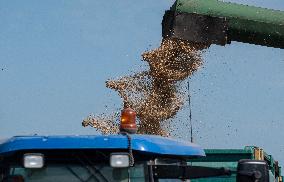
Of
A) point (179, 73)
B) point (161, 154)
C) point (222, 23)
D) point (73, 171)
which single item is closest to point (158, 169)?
point (161, 154)

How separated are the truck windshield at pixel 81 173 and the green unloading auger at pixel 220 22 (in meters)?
2.93

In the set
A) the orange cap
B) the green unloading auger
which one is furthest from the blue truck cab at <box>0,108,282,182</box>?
the green unloading auger

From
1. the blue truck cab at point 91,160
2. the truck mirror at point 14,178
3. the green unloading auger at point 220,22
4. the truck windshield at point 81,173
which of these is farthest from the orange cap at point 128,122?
the green unloading auger at point 220,22

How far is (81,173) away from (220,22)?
311 cm

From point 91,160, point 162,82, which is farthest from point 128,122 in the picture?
point 162,82

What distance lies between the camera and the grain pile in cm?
952

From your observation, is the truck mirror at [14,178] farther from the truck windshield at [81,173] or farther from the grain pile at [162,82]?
the grain pile at [162,82]

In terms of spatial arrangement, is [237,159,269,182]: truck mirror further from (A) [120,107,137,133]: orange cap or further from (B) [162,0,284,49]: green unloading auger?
(B) [162,0,284,49]: green unloading auger

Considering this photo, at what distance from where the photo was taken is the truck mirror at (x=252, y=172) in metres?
4.90

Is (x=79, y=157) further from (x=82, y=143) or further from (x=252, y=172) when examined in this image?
(x=252, y=172)

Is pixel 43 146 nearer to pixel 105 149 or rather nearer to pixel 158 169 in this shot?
pixel 105 149

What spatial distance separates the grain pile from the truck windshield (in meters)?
3.65

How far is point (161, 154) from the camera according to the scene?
506cm

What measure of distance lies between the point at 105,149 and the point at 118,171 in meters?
0.17
